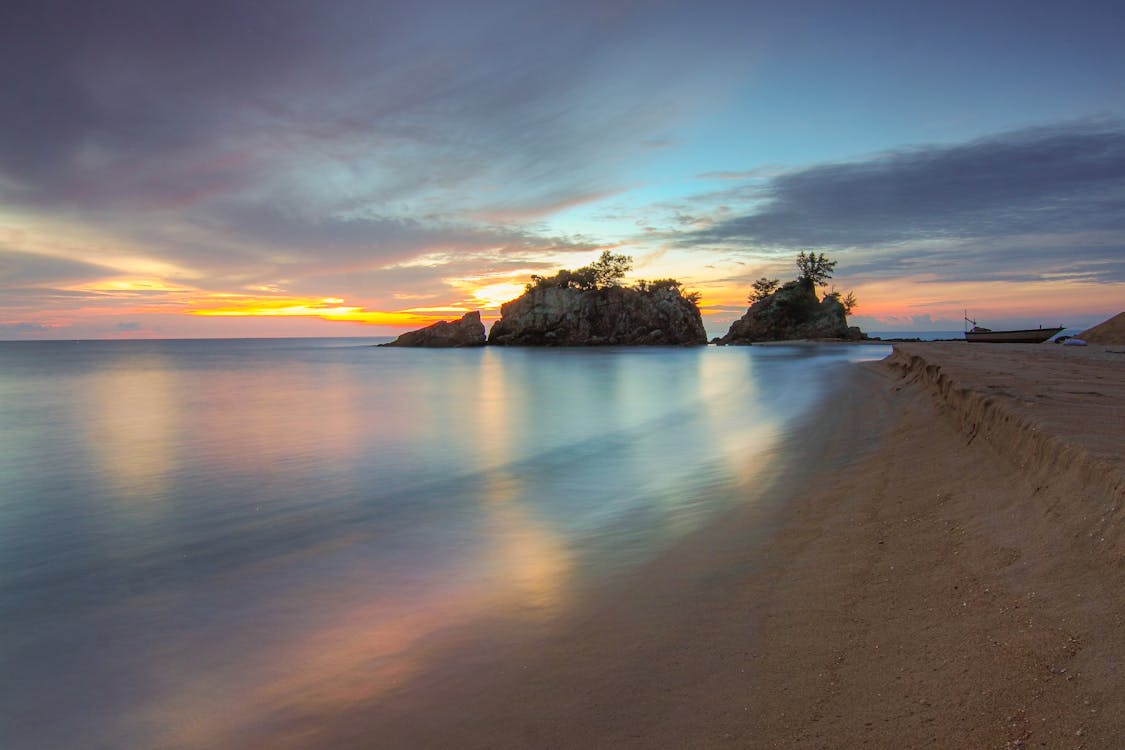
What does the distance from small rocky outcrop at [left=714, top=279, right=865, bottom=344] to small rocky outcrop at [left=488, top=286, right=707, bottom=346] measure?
11938 mm

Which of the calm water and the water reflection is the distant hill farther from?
the water reflection

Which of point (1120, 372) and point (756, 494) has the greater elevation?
point (1120, 372)

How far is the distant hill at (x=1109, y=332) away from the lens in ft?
108

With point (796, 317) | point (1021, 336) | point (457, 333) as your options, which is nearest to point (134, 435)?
point (1021, 336)

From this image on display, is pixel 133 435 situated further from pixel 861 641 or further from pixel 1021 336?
pixel 1021 336

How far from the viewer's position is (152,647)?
16.1ft

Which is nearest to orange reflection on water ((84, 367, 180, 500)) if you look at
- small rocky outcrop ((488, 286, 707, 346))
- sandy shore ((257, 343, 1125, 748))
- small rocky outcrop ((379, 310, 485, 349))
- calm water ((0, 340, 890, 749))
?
calm water ((0, 340, 890, 749))

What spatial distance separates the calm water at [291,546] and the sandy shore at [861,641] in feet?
2.30

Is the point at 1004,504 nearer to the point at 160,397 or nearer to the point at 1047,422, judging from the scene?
the point at 1047,422

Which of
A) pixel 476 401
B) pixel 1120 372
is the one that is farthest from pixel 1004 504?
pixel 476 401

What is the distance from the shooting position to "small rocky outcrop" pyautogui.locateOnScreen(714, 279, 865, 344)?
3989 inches

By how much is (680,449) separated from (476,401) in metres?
15.5

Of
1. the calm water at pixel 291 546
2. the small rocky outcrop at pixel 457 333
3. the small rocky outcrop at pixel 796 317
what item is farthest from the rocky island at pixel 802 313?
the calm water at pixel 291 546

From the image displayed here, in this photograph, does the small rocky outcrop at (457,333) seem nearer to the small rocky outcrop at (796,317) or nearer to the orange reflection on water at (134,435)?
the small rocky outcrop at (796,317)
